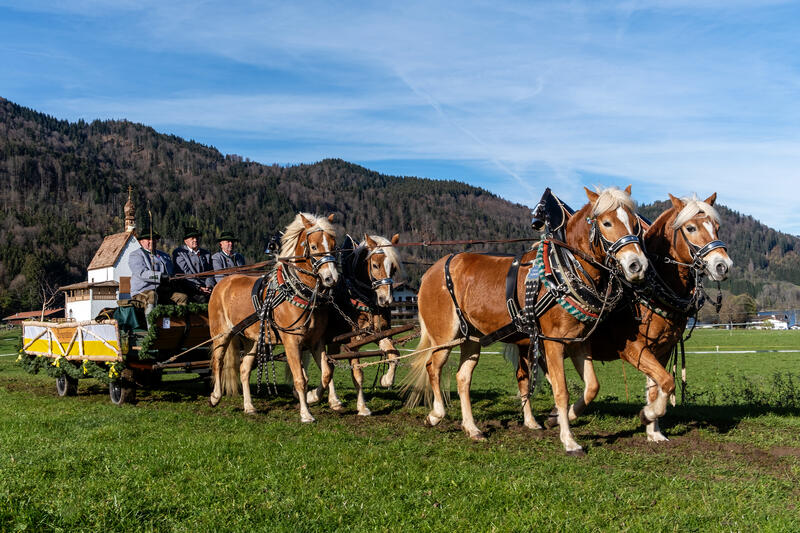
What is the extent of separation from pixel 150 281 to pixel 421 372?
5.27 metres

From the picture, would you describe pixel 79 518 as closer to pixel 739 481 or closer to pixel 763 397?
pixel 739 481

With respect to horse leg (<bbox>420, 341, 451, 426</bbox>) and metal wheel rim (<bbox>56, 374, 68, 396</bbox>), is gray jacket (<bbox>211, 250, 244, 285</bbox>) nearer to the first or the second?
metal wheel rim (<bbox>56, 374, 68, 396</bbox>)

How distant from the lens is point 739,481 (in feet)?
17.4

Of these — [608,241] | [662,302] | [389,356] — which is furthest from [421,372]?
[608,241]

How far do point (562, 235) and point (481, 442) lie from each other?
2.48 metres

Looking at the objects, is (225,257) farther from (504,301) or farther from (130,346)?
(504,301)

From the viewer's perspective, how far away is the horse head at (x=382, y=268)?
8.95 metres

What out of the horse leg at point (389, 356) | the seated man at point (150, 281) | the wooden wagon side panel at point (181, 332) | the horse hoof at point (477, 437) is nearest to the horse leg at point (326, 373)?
the horse leg at point (389, 356)

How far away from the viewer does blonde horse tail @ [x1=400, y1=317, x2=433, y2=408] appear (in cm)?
834

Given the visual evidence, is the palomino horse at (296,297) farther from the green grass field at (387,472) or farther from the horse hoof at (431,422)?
the horse hoof at (431,422)

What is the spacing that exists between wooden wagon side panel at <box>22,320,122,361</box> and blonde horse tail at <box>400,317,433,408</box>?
4.75 metres

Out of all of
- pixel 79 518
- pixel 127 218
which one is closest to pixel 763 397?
pixel 79 518

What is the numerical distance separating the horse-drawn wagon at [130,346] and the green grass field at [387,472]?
0.95m

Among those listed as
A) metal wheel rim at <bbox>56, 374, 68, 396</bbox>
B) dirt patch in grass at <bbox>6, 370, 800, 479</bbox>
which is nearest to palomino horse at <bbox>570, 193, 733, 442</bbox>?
dirt patch in grass at <bbox>6, 370, 800, 479</bbox>
